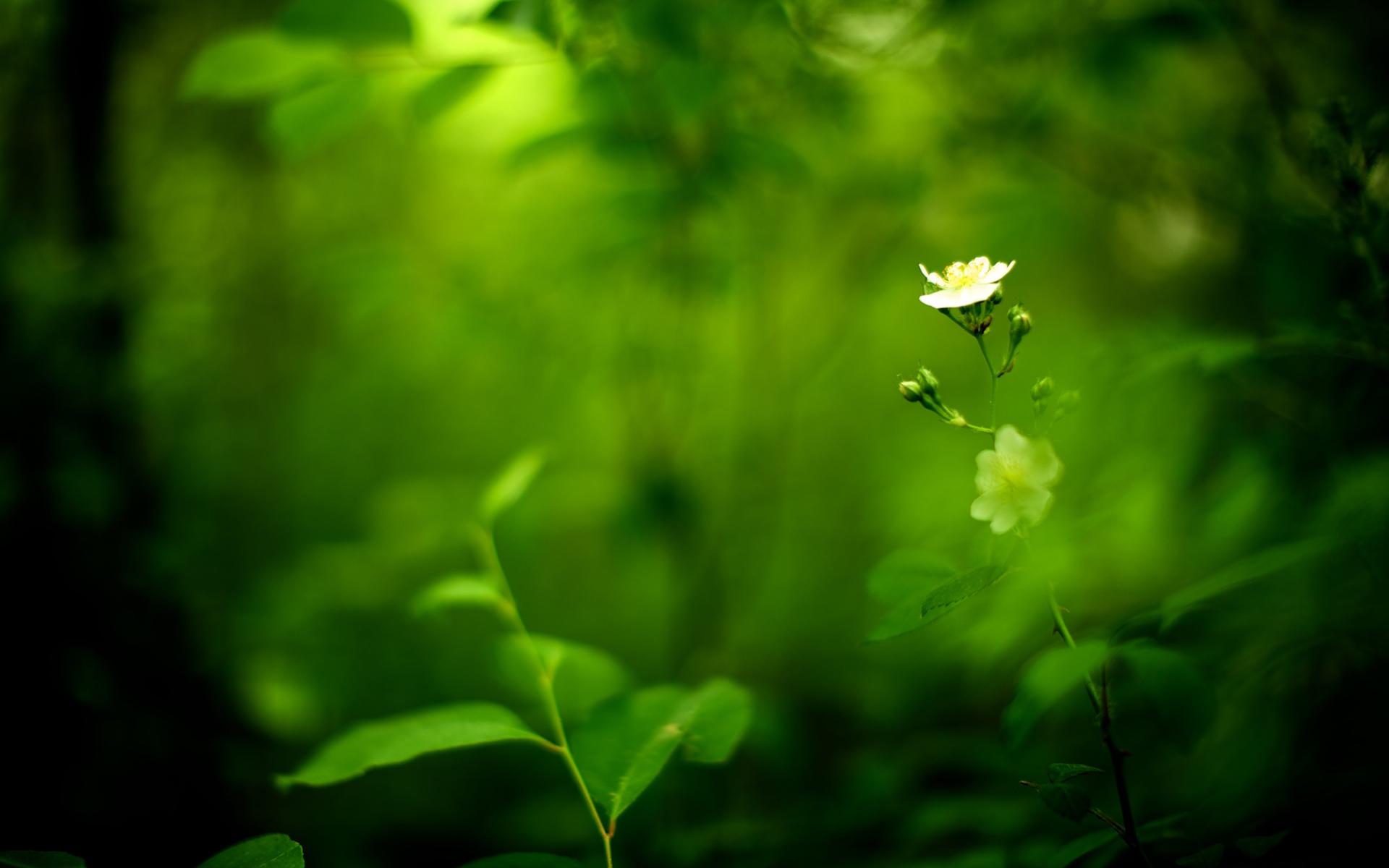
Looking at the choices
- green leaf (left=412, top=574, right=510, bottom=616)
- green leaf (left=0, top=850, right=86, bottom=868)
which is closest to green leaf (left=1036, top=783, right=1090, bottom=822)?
green leaf (left=412, top=574, right=510, bottom=616)

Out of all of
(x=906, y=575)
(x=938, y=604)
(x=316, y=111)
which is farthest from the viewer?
(x=316, y=111)

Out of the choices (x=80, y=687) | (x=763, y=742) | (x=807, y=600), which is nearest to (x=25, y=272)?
(x=80, y=687)

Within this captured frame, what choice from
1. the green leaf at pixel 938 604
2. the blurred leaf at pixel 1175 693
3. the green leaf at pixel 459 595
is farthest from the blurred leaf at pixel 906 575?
the green leaf at pixel 459 595

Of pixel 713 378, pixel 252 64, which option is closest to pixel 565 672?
pixel 252 64

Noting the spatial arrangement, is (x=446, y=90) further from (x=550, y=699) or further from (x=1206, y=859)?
(x=1206, y=859)

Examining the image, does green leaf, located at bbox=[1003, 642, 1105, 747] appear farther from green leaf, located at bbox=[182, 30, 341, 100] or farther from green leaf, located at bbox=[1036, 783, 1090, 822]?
green leaf, located at bbox=[182, 30, 341, 100]

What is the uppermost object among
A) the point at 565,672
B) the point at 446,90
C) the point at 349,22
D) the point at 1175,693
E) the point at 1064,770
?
the point at 349,22
